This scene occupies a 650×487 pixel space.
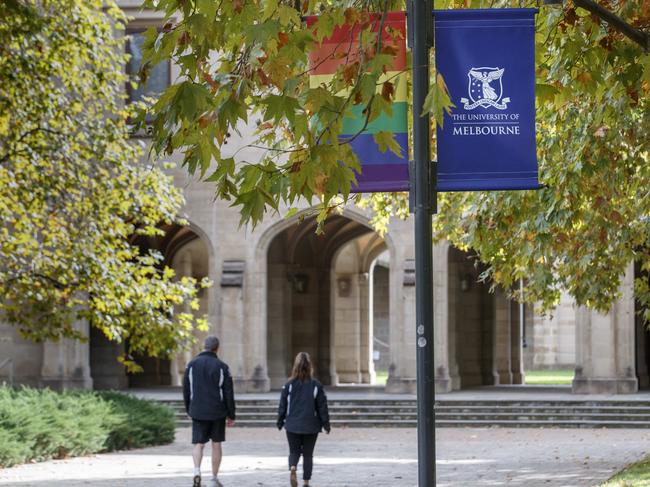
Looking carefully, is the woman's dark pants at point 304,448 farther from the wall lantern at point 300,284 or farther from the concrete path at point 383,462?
the wall lantern at point 300,284

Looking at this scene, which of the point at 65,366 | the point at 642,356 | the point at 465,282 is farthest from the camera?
the point at 465,282

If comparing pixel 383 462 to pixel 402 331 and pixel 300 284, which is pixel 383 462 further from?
pixel 300 284

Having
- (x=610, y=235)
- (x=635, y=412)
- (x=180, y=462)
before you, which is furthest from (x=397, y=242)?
(x=610, y=235)

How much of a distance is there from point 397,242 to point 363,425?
251 inches

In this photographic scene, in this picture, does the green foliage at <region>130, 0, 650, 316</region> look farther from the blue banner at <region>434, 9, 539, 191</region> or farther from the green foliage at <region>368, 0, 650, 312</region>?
the blue banner at <region>434, 9, 539, 191</region>

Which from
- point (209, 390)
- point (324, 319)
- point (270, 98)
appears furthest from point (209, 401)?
point (324, 319)

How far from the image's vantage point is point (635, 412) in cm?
2686

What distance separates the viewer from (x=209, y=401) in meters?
13.8

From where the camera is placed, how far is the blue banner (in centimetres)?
572

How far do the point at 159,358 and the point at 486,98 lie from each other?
3593cm

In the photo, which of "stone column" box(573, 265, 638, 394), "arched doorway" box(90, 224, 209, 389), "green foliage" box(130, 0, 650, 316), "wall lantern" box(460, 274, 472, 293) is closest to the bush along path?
"green foliage" box(130, 0, 650, 316)

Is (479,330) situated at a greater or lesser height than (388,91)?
lesser

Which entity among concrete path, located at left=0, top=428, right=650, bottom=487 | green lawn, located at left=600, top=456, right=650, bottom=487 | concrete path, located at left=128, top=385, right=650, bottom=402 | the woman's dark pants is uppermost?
the woman's dark pants

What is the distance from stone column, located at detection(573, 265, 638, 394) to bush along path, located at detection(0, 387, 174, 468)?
11.9m
